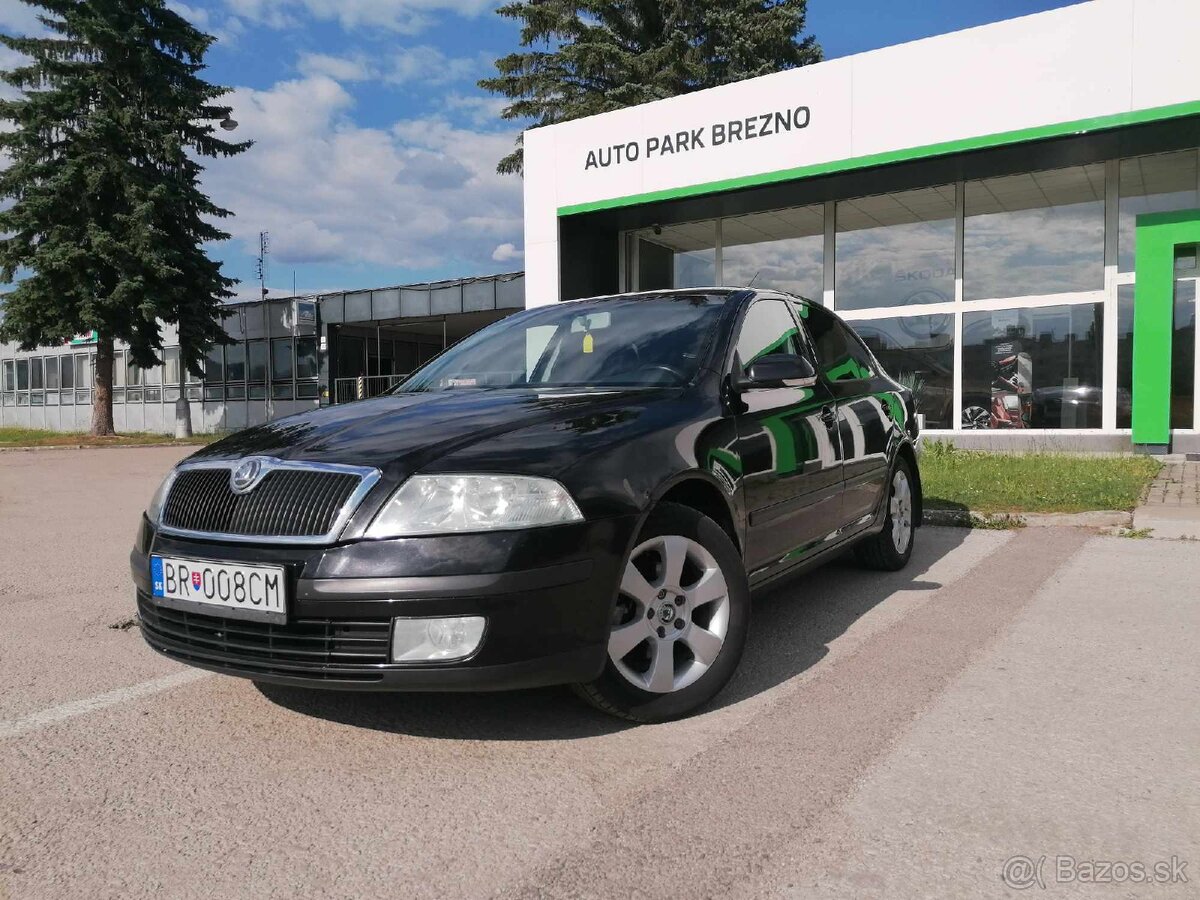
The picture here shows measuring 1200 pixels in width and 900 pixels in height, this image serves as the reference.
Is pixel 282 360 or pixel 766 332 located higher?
pixel 282 360

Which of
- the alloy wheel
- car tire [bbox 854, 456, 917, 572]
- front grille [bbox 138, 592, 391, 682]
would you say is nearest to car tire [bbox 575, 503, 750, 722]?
the alloy wheel

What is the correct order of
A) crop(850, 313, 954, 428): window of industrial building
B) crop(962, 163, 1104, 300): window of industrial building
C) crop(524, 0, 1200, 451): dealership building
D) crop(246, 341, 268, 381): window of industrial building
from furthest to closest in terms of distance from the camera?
crop(246, 341, 268, 381): window of industrial building, crop(850, 313, 954, 428): window of industrial building, crop(962, 163, 1104, 300): window of industrial building, crop(524, 0, 1200, 451): dealership building

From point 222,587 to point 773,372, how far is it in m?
2.14

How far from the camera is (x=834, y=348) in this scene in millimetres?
A: 4926

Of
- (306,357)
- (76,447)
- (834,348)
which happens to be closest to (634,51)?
(306,357)

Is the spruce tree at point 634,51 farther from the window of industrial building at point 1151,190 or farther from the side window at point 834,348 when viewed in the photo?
the side window at point 834,348

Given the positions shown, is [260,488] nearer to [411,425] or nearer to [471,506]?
[411,425]

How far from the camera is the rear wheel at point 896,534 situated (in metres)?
5.29

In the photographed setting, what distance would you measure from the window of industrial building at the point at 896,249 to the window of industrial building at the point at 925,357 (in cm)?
35

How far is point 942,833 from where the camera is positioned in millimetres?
2236

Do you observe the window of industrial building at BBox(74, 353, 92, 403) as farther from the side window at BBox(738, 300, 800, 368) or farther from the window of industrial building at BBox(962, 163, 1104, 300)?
the side window at BBox(738, 300, 800, 368)

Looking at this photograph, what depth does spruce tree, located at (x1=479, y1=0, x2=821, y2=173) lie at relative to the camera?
27625mm

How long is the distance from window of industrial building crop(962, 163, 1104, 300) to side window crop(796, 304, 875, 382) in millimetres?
9500

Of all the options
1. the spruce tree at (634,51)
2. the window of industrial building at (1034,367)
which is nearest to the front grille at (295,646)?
the window of industrial building at (1034,367)
